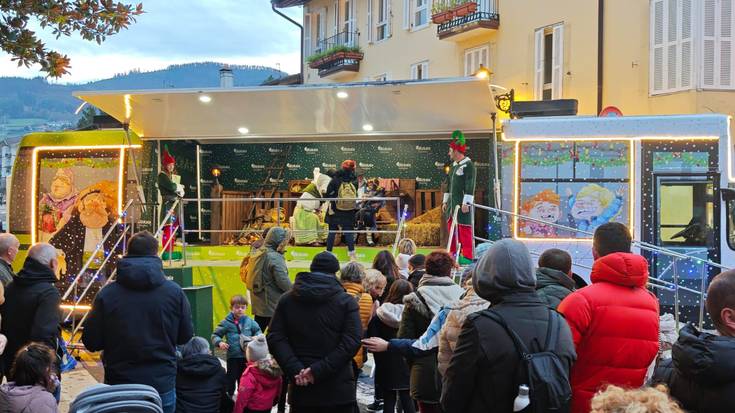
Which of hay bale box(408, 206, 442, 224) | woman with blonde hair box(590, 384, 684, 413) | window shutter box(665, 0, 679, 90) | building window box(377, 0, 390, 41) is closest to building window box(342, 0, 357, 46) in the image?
building window box(377, 0, 390, 41)

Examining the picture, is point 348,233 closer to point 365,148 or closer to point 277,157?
point 365,148

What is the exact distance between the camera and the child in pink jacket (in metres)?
6.64

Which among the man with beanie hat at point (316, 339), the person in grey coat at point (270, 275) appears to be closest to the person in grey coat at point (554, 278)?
the man with beanie hat at point (316, 339)

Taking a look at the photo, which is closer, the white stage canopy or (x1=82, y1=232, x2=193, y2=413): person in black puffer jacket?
(x1=82, y1=232, x2=193, y2=413): person in black puffer jacket

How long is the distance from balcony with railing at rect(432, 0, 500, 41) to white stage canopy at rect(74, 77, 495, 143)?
9.43 metres

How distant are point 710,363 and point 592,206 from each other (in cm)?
865

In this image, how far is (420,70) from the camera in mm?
26266

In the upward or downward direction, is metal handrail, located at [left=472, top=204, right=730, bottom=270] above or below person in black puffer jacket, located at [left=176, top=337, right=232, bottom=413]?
above

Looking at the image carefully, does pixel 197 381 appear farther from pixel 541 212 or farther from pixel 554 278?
pixel 541 212

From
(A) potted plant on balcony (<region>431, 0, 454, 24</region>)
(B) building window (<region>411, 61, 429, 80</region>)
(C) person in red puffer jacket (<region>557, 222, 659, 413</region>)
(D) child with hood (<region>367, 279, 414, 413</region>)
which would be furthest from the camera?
(B) building window (<region>411, 61, 429, 80</region>)

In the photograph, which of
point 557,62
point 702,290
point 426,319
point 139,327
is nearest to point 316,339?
point 426,319

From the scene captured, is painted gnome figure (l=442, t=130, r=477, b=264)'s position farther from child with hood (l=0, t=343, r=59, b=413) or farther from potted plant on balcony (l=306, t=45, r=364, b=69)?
potted plant on balcony (l=306, t=45, r=364, b=69)

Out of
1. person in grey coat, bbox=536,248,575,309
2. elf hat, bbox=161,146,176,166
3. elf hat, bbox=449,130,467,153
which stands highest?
elf hat, bbox=449,130,467,153

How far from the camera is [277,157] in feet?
52.5
